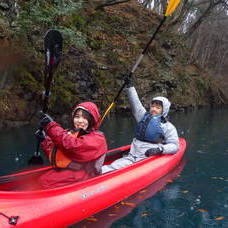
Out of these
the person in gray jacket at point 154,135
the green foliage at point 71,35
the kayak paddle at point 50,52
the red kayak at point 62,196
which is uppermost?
the green foliage at point 71,35

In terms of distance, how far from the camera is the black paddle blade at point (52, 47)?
4219mm

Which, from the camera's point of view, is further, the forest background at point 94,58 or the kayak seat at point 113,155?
the forest background at point 94,58

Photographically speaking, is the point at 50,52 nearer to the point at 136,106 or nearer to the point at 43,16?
the point at 136,106

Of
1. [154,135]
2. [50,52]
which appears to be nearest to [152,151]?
[154,135]

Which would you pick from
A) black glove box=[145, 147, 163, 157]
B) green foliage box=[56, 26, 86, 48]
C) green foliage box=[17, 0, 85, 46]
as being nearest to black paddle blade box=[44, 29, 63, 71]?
black glove box=[145, 147, 163, 157]

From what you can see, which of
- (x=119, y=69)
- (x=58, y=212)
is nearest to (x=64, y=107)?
(x=119, y=69)

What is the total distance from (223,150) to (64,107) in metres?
5.59

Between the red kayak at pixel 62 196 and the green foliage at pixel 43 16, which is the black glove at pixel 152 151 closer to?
the red kayak at pixel 62 196

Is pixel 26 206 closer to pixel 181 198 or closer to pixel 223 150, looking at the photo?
pixel 181 198

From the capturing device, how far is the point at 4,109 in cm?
930

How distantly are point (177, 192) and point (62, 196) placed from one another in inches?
89.0

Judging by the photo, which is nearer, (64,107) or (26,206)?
(26,206)

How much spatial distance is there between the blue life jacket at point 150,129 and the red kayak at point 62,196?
21.2 inches

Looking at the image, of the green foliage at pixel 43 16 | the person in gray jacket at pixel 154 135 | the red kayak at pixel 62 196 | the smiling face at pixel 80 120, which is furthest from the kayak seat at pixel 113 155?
the green foliage at pixel 43 16
